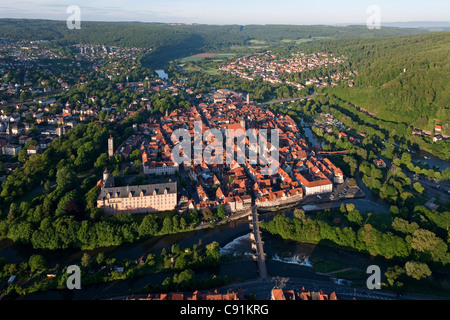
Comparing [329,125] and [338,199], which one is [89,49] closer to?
[329,125]

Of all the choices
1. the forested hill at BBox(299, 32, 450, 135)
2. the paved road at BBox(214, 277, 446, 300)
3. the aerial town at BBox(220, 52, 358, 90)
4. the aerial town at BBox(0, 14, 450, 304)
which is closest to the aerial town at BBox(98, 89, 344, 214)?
the aerial town at BBox(0, 14, 450, 304)

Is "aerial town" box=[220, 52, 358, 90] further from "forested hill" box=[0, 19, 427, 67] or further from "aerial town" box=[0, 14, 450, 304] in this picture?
"forested hill" box=[0, 19, 427, 67]

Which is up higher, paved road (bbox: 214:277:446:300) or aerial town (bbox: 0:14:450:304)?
aerial town (bbox: 0:14:450:304)

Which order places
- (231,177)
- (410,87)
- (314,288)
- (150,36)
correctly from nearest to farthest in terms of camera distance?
(314,288)
(231,177)
(410,87)
(150,36)

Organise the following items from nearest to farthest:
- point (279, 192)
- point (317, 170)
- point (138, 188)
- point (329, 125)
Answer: point (138, 188)
point (279, 192)
point (317, 170)
point (329, 125)

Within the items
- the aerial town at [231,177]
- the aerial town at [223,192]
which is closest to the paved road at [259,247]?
the aerial town at [223,192]

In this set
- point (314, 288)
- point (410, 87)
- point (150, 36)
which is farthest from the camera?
point (150, 36)

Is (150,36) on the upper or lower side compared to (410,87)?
upper

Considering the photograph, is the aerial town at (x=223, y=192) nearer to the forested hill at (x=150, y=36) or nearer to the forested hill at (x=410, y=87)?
the forested hill at (x=410, y=87)

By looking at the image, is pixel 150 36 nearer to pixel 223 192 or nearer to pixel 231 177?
pixel 231 177

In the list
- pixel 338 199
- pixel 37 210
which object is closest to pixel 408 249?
pixel 338 199

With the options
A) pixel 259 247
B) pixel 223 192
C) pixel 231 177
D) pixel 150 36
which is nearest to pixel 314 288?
pixel 259 247
